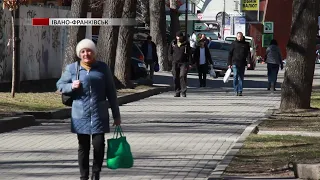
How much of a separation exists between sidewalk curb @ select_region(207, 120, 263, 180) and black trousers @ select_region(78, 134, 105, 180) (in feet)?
4.71

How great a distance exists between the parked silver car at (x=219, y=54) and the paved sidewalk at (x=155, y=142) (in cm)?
1888

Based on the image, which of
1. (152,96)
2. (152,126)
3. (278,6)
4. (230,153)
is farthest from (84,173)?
(278,6)

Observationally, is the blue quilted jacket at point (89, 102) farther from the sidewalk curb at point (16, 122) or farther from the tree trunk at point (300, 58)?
the tree trunk at point (300, 58)

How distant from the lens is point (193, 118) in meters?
21.2

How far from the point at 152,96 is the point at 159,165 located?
1695 centimetres

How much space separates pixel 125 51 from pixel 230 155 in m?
17.1

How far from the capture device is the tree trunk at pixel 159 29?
149 ft

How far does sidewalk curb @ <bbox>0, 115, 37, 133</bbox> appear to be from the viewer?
17734 mm

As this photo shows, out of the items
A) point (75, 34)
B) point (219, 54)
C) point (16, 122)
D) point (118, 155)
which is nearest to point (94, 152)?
point (118, 155)

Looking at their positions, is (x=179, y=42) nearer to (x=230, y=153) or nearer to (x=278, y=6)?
(x=230, y=153)

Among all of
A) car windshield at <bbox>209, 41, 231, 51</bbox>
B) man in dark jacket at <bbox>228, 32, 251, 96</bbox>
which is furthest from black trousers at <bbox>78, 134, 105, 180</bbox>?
car windshield at <bbox>209, 41, 231, 51</bbox>

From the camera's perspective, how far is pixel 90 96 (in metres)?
10.6

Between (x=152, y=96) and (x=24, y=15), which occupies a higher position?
(x=24, y=15)

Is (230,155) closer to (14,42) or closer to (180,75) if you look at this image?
(14,42)
